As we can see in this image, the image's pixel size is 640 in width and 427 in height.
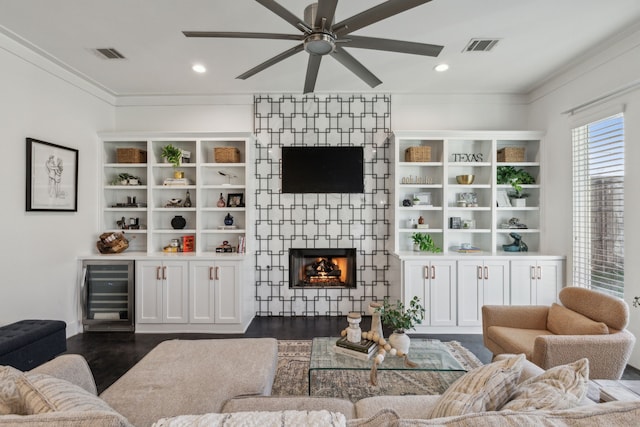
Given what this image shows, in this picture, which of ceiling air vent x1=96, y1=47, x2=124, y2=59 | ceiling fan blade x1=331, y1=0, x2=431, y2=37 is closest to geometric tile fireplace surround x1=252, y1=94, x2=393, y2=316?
ceiling air vent x1=96, y1=47, x2=124, y2=59

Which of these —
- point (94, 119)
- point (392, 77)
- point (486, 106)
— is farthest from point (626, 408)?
point (94, 119)

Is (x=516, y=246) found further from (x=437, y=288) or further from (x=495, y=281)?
(x=437, y=288)

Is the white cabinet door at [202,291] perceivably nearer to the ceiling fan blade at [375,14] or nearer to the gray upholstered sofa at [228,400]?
the gray upholstered sofa at [228,400]

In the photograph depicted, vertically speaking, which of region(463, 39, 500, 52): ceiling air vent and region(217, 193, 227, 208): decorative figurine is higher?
region(463, 39, 500, 52): ceiling air vent

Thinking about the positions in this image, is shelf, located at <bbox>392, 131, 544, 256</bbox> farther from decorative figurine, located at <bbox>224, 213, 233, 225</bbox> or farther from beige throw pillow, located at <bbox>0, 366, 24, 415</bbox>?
beige throw pillow, located at <bbox>0, 366, 24, 415</bbox>

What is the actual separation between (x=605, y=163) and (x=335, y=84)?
10.0 ft

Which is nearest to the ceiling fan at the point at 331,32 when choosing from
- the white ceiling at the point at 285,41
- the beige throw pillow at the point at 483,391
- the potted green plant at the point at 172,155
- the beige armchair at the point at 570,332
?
the white ceiling at the point at 285,41

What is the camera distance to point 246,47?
323cm

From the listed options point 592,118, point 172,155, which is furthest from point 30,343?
point 592,118

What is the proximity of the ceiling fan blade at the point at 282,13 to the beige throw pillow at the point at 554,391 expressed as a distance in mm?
2052

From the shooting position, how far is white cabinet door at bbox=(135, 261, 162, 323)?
3.92m

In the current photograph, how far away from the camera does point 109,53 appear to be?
11.0ft

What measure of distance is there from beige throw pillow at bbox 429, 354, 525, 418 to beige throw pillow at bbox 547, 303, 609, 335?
164 cm

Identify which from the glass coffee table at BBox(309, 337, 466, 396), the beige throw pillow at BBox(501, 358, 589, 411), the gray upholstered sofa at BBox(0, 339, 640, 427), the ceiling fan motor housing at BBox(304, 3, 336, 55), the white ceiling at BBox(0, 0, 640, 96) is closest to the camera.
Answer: the gray upholstered sofa at BBox(0, 339, 640, 427)
